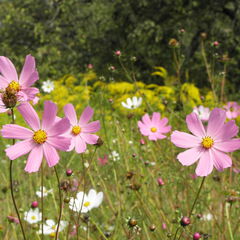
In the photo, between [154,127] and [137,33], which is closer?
[154,127]

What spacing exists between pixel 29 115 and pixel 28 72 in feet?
0.27

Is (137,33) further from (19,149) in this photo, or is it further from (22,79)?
(19,149)

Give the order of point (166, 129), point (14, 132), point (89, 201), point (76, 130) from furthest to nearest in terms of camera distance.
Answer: point (166, 129) < point (89, 201) < point (76, 130) < point (14, 132)

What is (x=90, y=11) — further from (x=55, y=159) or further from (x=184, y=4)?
(x=55, y=159)

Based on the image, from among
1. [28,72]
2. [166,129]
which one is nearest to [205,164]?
[28,72]

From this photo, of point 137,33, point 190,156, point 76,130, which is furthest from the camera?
point 137,33

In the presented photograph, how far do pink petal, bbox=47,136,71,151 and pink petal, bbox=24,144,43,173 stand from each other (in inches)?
0.8

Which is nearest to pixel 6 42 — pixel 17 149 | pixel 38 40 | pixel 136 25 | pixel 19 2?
pixel 38 40

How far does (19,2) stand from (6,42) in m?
1.03

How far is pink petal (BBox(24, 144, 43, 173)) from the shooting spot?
0.55 metres

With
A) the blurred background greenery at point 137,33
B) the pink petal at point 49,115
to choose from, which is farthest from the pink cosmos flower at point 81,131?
the blurred background greenery at point 137,33

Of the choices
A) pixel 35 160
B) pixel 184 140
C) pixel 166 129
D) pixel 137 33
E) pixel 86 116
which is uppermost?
pixel 137 33

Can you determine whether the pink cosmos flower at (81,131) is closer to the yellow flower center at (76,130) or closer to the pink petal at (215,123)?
the yellow flower center at (76,130)

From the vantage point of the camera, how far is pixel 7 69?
2.03ft
